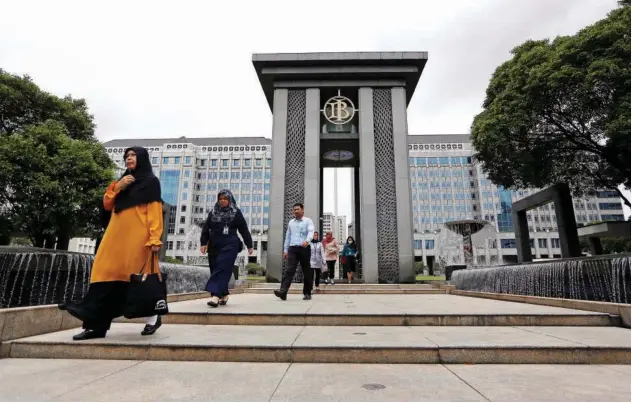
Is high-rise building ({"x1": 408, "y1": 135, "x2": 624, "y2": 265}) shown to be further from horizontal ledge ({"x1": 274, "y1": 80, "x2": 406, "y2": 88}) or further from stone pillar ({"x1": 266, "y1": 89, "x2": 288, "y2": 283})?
stone pillar ({"x1": 266, "y1": 89, "x2": 288, "y2": 283})

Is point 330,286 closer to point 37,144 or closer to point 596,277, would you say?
point 596,277

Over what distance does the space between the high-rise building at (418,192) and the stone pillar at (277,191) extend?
179ft

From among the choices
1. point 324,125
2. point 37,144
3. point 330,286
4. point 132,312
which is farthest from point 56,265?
point 37,144

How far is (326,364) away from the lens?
2824 millimetres

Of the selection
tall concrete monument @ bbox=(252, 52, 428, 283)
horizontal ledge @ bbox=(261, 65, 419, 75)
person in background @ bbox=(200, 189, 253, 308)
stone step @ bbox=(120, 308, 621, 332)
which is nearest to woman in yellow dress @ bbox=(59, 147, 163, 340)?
stone step @ bbox=(120, 308, 621, 332)

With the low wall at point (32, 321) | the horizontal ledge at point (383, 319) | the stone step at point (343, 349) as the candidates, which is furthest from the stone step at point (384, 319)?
the stone step at point (343, 349)

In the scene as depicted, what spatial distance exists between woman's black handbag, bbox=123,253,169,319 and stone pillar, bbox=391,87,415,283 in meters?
11.4

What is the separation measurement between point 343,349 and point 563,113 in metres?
17.3

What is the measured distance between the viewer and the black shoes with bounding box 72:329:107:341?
3.14m

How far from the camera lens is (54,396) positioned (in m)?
2.00

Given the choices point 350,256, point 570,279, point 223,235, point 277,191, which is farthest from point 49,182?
point 570,279

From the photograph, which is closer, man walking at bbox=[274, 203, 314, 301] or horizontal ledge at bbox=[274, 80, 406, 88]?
man walking at bbox=[274, 203, 314, 301]

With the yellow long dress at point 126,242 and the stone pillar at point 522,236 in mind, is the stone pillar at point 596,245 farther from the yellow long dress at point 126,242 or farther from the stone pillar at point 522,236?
the yellow long dress at point 126,242

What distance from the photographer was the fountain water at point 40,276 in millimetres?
6324
